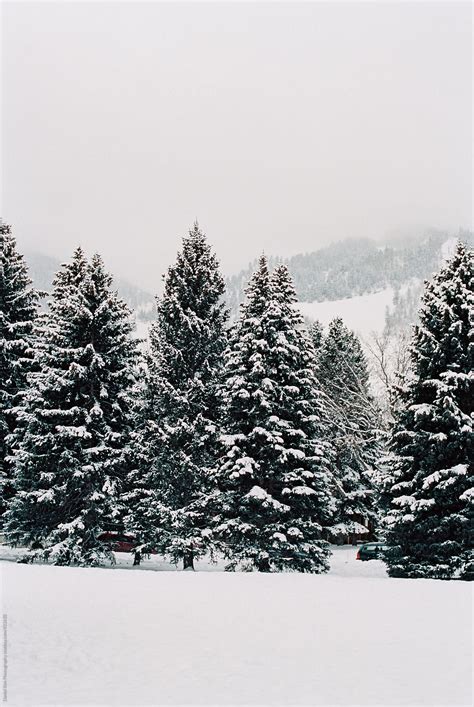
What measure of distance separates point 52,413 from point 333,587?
509 inches

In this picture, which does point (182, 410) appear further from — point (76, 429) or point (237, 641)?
point (237, 641)

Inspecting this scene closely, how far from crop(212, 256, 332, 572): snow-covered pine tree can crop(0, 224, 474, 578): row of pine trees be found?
71mm

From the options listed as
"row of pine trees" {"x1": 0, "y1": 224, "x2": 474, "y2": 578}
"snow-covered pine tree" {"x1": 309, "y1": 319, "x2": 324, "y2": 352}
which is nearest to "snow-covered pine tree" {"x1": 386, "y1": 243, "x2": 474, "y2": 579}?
"row of pine trees" {"x1": 0, "y1": 224, "x2": 474, "y2": 578}

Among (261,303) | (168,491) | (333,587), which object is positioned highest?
(261,303)

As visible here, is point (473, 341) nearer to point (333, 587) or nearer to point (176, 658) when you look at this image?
point (333, 587)

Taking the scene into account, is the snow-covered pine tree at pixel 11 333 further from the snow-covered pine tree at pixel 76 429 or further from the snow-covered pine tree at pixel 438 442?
the snow-covered pine tree at pixel 438 442

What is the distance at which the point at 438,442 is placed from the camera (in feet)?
72.5

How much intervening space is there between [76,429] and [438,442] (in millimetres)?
13143

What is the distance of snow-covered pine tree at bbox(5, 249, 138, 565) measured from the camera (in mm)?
25844

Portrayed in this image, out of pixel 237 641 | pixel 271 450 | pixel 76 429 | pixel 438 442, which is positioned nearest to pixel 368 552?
→ pixel 271 450

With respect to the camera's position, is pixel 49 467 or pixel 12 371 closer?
pixel 49 467

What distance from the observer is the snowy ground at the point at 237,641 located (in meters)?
9.12

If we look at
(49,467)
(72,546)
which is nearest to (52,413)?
(49,467)

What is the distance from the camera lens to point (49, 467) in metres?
26.7
